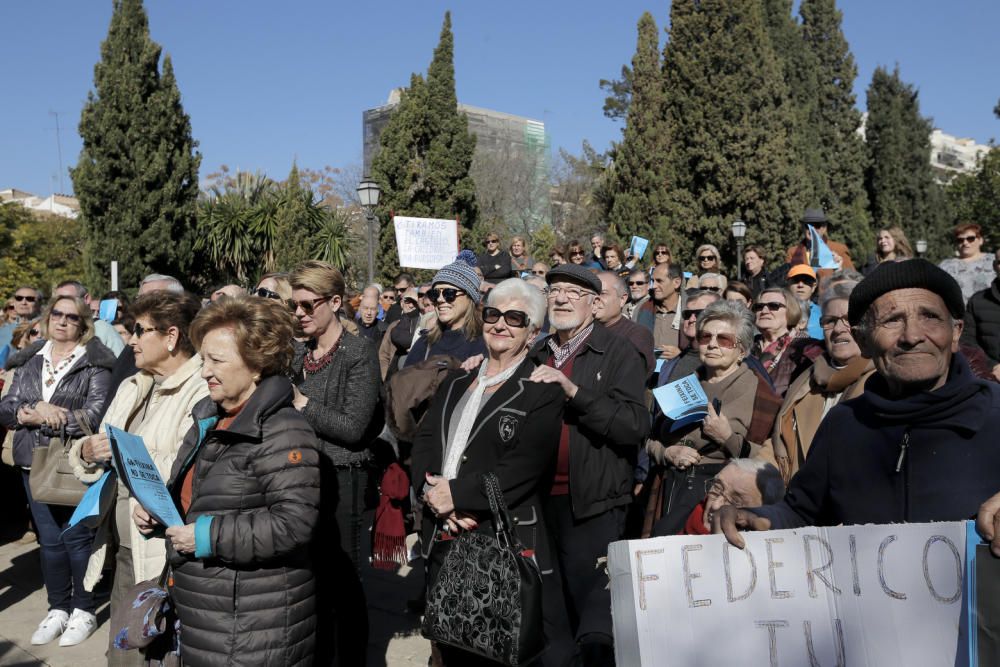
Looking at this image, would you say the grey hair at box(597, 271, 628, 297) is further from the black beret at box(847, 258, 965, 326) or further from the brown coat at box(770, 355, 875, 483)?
the black beret at box(847, 258, 965, 326)

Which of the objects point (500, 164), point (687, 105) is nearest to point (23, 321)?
point (687, 105)

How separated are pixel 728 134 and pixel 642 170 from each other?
347 centimetres

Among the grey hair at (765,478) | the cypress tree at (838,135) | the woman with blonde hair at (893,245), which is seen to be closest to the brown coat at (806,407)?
the grey hair at (765,478)

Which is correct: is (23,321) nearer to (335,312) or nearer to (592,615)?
(335,312)

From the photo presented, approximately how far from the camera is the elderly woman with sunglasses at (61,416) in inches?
214

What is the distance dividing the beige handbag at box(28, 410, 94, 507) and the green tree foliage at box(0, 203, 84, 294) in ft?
116

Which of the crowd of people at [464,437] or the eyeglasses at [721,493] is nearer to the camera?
the crowd of people at [464,437]

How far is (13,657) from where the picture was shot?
17.2 ft

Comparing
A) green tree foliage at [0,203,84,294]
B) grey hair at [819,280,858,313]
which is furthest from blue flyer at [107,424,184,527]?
green tree foliage at [0,203,84,294]

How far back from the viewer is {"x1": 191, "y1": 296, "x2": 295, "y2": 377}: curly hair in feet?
10.8

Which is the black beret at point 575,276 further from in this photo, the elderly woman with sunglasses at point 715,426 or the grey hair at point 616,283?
the grey hair at point 616,283

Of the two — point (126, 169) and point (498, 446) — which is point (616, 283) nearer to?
point (498, 446)

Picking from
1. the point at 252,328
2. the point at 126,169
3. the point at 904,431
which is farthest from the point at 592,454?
the point at 126,169

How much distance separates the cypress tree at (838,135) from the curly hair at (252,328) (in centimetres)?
3912
